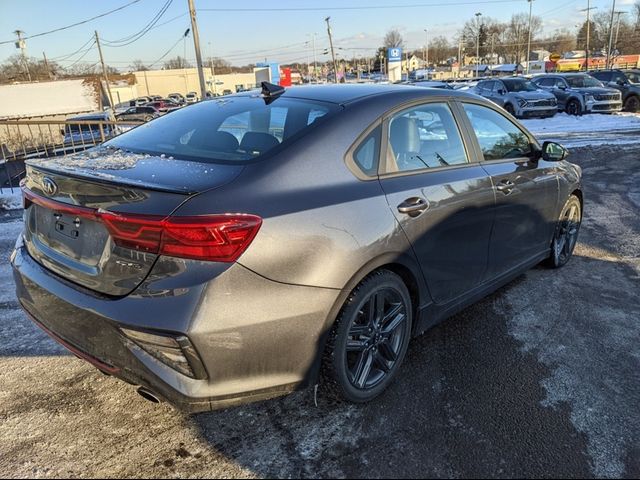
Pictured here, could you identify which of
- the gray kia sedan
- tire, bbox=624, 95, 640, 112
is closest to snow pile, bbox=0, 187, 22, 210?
the gray kia sedan

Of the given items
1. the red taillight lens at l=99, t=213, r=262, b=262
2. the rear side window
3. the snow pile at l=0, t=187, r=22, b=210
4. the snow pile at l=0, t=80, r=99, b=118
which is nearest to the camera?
the red taillight lens at l=99, t=213, r=262, b=262

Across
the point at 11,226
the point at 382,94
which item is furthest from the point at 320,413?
the point at 11,226

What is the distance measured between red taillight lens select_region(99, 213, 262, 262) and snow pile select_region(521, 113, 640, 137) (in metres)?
16.1

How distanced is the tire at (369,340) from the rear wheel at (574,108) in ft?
71.9

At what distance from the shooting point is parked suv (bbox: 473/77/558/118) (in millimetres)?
19859

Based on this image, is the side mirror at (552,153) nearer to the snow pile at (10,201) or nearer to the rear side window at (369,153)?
the rear side window at (369,153)

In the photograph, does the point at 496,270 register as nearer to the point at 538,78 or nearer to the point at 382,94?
the point at 382,94

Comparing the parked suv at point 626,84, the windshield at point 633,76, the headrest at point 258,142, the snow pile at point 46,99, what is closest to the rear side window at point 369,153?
the headrest at point 258,142

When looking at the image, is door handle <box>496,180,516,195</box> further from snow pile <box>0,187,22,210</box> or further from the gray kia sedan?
snow pile <box>0,187,22,210</box>

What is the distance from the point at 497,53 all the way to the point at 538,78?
3530 inches

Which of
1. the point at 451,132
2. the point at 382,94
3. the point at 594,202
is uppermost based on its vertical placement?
the point at 382,94

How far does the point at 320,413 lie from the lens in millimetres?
2721

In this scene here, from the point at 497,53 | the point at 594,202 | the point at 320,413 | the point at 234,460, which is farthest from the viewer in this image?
the point at 497,53

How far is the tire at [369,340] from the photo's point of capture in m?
2.53
